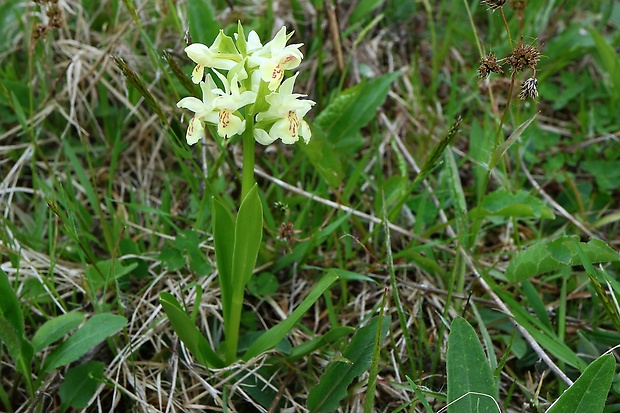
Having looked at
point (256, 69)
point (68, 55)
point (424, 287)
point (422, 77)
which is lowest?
point (424, 287)

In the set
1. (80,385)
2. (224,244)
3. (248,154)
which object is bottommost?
(80,385)

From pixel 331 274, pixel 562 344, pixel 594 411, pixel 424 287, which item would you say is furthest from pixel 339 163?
pixel 594 411

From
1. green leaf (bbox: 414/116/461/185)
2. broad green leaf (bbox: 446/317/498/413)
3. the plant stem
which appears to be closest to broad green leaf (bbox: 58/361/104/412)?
the plant stem

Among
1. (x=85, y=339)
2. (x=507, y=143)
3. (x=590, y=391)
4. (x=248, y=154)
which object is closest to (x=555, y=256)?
(x=507, y=143)

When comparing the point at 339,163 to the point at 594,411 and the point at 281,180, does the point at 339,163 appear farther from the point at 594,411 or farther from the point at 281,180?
the point at 594,411

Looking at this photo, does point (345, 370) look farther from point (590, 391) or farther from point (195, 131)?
point (195, 131)

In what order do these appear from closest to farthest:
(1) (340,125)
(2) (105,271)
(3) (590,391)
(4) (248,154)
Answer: (3) (590,391)
(4) (248,154)
(2) (105,271)
(1) (340,125)

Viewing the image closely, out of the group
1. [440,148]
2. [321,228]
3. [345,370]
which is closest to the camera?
[345,370]
